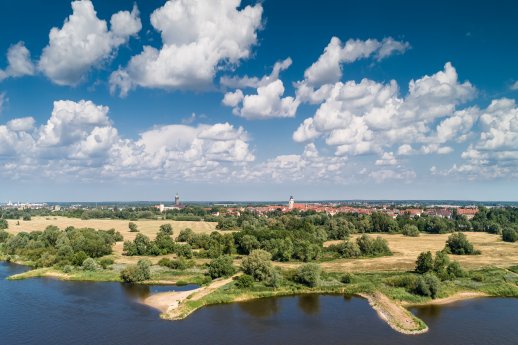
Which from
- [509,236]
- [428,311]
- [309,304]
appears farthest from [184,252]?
[509,236]

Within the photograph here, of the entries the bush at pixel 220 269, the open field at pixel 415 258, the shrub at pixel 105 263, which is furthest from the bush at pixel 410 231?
the shrub at pixel 105 263

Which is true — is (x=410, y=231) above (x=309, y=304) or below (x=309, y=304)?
above

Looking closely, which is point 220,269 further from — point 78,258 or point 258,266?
point 78,258

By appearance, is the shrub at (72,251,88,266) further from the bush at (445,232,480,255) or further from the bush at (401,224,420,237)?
the bush at (401,224,420,237)

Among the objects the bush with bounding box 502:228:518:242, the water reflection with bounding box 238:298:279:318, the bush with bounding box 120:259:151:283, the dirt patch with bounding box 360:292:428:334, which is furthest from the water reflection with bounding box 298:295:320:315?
the bush with bounding box 502:228:518:242

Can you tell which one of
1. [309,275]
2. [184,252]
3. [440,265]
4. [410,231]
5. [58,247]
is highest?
[58,247]

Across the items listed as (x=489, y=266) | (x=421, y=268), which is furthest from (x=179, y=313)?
(x=489, y=266)

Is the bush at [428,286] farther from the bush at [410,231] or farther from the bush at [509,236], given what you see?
the bush at [410,231]
